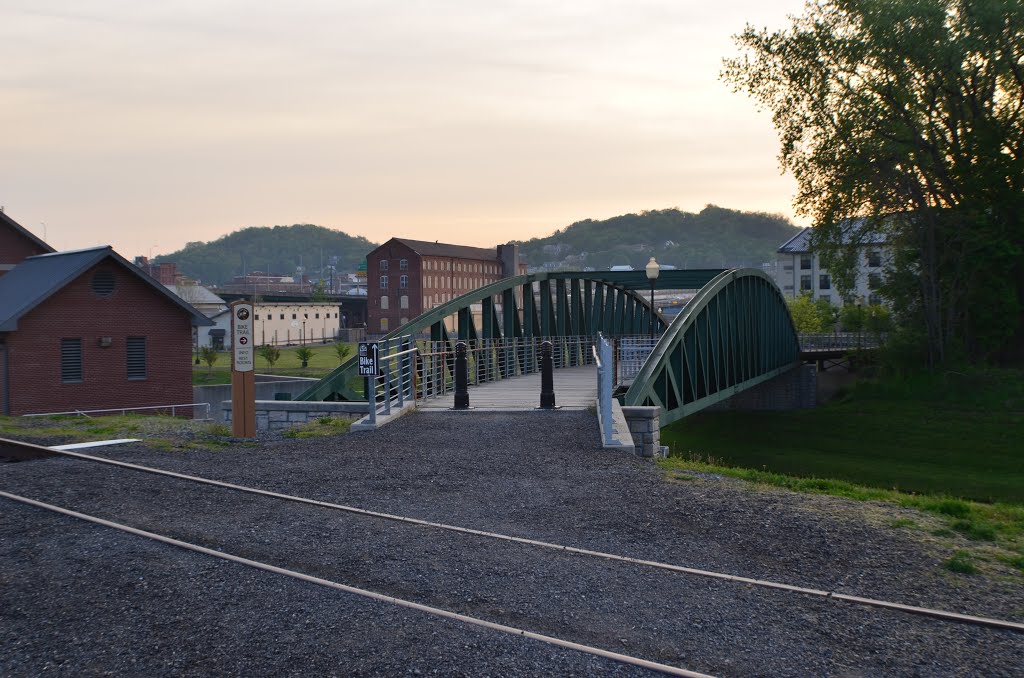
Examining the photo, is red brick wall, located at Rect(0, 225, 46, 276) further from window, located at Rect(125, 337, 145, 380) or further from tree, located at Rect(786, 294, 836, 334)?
tree, located at Rect(786, 294, 836, 334)

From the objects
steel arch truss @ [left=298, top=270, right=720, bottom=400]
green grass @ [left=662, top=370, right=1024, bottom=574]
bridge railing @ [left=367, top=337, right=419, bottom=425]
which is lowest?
green grass @ [left=662, top=370, right=1024, bottom=574]

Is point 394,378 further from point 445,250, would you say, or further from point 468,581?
point 445,250

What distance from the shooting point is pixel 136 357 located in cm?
3198

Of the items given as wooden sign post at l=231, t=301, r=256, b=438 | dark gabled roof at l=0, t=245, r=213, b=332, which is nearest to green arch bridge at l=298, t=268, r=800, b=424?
wooden sign post at l=231, t=301, r=256, b=438

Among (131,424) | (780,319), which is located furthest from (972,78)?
(131,424)

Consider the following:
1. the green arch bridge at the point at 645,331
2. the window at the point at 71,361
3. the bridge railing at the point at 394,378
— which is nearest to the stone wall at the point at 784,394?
the green arch bridge at the point at 645,331

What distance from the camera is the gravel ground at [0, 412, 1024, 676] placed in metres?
6.15

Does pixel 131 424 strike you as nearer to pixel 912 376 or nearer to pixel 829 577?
pixel 829 577

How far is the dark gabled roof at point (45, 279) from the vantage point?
2858cm

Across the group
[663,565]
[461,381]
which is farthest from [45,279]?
[663,565]

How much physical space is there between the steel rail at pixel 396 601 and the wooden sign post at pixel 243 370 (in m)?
5.73

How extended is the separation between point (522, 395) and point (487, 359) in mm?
4623

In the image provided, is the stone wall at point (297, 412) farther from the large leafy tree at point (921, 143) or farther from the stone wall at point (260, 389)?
the large leafy tree at point (921, 143)

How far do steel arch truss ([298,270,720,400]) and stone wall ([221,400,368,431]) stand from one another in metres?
3.04
